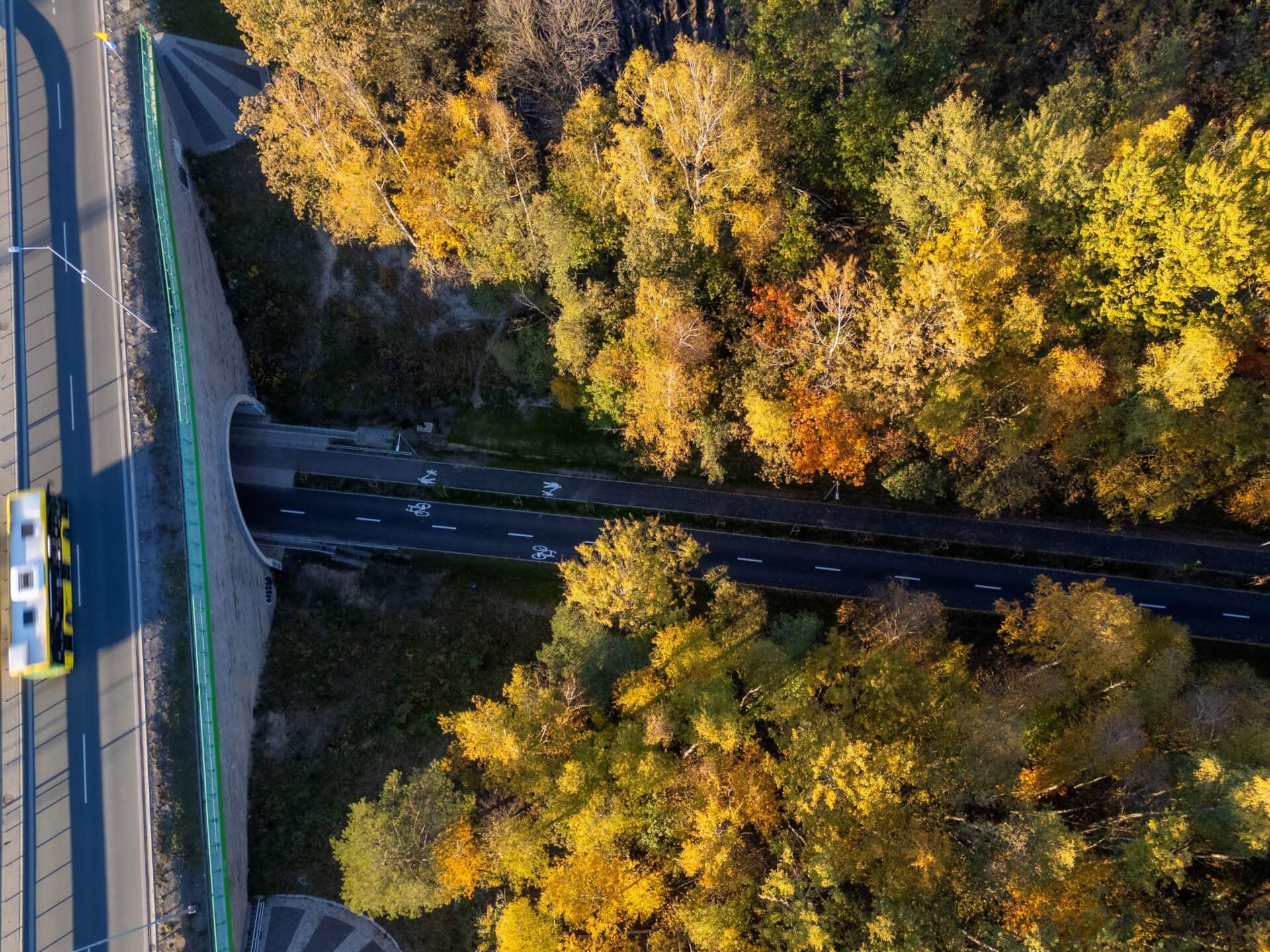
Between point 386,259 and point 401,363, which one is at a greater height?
point 386,259

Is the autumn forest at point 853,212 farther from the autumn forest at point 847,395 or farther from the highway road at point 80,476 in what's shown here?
the highway road at point 80,476

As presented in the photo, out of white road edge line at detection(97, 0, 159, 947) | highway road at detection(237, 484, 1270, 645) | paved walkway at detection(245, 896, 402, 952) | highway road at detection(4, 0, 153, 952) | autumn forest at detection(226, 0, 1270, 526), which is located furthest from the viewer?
highway road at detection(237, 484, 1270, 645)

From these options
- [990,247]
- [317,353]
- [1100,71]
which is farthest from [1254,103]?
[317,353]

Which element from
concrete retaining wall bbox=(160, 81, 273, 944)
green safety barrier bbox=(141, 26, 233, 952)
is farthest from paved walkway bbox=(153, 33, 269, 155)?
green safety barrier bbox=(141, 26, 233, 952)

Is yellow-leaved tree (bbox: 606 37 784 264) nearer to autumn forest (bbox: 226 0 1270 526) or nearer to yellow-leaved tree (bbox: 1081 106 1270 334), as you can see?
autumn forest (bbox: 226 0 1270 526)

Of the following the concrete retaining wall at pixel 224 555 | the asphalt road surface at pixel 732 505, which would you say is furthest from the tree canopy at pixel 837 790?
the concrete retaining wall at pixel 224 555

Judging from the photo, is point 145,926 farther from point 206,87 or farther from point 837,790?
point 206,87

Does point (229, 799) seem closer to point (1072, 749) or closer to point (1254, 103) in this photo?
point (1072, 749)
